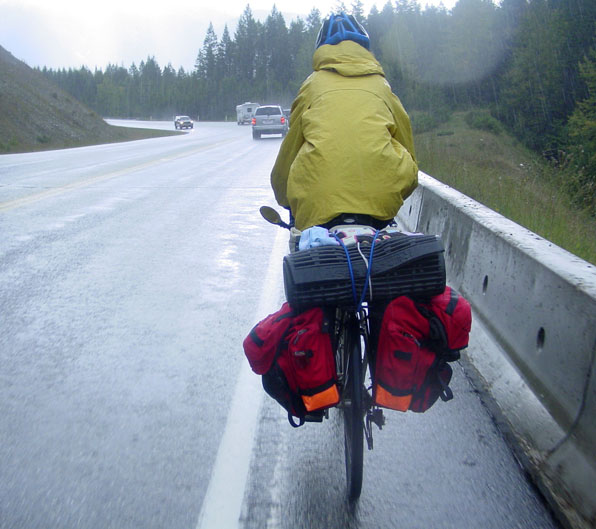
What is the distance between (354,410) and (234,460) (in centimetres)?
82

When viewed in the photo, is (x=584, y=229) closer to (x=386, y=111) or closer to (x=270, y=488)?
(x=386, y=111)

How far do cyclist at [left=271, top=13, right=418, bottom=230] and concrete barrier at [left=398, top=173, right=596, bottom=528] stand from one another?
3.18 feet

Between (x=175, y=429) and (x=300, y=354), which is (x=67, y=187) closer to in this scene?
(x=175, y=429)

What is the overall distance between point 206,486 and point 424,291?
53.8 inches

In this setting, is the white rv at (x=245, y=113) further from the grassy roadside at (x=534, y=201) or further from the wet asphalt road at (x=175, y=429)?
the wet asphalt road at (x=175, y=429)

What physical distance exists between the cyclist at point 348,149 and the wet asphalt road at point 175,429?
1208 mm

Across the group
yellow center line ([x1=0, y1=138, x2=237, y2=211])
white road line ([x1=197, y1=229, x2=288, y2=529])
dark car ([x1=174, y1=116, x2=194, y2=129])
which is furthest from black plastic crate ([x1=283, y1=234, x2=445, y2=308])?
dark car ([x1=174, y1=116, x2=194, y2=129])

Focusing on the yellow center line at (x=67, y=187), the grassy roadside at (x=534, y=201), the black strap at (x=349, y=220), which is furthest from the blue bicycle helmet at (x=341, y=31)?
the yellow center line at (x=67, y=187)

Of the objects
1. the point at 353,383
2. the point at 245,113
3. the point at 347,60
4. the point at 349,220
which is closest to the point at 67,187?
the point at 347,60

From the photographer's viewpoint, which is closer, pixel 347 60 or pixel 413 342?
pixel 413 342

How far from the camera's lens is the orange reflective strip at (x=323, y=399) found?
9.38 feet

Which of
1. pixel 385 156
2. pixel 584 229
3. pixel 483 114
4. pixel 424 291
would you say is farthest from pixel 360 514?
pixel 483 114

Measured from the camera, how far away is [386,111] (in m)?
3.41

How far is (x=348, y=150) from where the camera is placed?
321 cm
